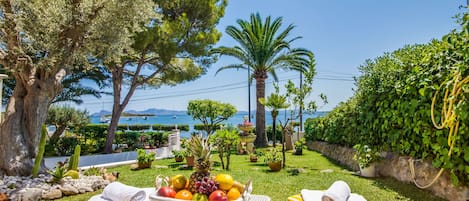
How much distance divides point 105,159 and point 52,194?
5932 mm

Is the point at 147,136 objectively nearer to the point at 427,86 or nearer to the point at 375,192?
the point at 375,192

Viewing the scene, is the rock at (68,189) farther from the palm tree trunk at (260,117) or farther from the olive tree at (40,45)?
the palm tree trunk at (260,117)

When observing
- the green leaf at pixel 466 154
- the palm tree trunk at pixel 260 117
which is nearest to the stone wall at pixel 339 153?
the palm tree trunk at pixel 260 117

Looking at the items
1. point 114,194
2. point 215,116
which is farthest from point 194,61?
point 114,194

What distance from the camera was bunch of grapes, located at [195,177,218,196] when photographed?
2523 mm

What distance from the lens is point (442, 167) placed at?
14.5 ft

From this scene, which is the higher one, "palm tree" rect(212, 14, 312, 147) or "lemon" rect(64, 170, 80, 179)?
"palm tree" rect(212, 14, 312, 147)

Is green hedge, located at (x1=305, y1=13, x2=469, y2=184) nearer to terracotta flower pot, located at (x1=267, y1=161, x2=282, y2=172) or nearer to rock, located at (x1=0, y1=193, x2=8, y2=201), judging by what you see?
terracotta flower pot, located at (x1=267, y1=161, x2=282, y2=172)

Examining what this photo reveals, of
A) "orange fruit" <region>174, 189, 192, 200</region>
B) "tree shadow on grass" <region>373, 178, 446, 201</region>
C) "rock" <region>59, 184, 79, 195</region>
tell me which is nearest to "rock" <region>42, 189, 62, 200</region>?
"rock" <region>59, 184, 79, 195</region>

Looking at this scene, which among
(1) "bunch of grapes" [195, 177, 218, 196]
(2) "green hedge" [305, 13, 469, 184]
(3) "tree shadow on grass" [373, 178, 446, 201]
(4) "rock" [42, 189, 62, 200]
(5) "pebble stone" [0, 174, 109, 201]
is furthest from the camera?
(4) "rock" [42, 189, 62, 200]

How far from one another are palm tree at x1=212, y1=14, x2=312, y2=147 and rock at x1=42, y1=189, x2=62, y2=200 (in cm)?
1173

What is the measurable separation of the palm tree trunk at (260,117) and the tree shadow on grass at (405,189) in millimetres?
10120

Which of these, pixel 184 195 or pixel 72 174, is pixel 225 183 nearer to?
pixel 184 195

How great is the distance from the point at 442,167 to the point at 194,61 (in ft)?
36.5
